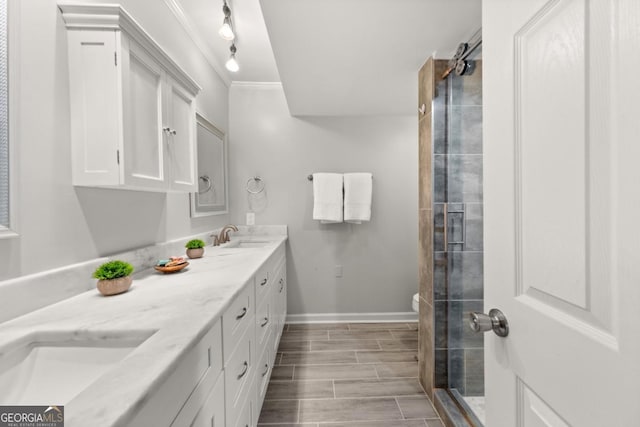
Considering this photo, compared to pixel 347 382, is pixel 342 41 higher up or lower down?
higher up

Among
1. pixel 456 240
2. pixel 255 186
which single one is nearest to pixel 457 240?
pixel 456 240

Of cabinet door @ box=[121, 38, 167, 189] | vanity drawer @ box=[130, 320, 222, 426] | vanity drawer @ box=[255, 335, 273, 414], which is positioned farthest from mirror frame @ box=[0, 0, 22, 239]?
vanity drawer @ box=[255, 335, 273, 414]

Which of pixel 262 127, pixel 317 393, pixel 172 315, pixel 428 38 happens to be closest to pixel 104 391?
pixel 172 315

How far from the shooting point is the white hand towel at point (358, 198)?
9.36 ft

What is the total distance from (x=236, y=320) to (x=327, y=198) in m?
1.88

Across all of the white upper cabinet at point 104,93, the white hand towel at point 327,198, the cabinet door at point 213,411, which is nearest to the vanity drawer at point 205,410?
the cabinet door at point 213,411

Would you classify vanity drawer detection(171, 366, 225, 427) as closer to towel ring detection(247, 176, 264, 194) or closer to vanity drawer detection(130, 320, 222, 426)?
vanity drawer detection(130, 320, 222, 426)

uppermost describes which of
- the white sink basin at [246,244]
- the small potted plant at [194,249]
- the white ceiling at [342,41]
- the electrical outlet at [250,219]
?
the white ceiling at [342,41]

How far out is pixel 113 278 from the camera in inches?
41.3

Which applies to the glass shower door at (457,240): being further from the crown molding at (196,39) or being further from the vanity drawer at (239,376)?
the crown molding at (196,39)

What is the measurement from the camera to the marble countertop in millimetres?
456

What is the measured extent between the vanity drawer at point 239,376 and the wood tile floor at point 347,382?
55cm

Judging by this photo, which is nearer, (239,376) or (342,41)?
(239,376)

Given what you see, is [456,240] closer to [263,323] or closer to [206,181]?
[263,323]
